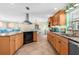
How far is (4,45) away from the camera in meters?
4.20

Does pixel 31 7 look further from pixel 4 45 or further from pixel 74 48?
pixel 74 48

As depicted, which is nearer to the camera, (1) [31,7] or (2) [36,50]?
(2) [36,50]

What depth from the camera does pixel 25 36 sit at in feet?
27.2

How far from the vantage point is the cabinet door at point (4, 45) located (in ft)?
13.6

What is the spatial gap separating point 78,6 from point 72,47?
207 cm

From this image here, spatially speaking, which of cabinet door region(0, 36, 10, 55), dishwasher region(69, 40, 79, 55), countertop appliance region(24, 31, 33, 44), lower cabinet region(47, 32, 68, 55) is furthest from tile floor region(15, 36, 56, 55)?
dishwasher region(69, 40, 79, 55)

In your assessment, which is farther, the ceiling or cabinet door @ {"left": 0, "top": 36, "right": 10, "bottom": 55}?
the ceiling

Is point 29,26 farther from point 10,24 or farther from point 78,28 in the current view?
point 78,28

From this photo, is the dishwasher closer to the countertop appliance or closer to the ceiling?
the ceiling

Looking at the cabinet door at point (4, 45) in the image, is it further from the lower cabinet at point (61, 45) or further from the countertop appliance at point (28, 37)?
the countertop appliance at point (28, 37)

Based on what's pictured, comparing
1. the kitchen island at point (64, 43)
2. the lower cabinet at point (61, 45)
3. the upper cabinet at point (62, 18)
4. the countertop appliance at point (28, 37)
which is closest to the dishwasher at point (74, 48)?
the kitchen island at point (64, 43)

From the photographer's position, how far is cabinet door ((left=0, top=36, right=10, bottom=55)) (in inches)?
164

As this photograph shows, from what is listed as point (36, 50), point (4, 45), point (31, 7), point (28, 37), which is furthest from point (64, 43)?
point (28, 37)

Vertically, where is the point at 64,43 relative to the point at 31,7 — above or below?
below
